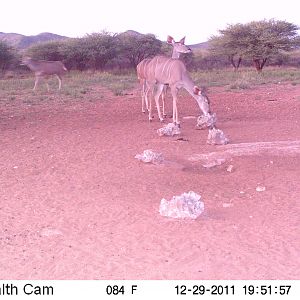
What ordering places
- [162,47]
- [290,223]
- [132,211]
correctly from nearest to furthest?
[290,223] → [132,211] → [162,47]

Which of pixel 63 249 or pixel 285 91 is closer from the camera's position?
pixel 63 249

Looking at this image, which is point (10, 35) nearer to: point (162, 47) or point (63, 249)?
point (162, 47)

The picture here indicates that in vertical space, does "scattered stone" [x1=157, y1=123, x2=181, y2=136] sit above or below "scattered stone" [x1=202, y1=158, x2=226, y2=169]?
above

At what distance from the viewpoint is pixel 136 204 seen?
21.9 ft

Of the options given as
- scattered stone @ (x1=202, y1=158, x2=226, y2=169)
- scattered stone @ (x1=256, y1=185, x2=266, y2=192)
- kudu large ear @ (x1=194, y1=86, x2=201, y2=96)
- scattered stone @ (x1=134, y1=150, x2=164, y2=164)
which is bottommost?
scattered stone @ (x1=256, y1=185, x2=266, y2=192)

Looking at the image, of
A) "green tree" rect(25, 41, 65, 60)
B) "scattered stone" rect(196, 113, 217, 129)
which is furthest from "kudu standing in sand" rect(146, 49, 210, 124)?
"green tree" rect(25, 41, 65, 60)

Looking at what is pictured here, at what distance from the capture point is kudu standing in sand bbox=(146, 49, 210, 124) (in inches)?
440

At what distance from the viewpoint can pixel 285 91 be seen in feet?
58.4

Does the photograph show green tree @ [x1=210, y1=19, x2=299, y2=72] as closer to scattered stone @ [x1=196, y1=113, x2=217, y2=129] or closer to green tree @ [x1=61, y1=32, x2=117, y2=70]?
green tree @ [x1=61, y1=32, x2=117, y2=70]

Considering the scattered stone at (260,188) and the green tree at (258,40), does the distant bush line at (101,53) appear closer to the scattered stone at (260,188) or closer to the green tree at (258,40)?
the green tree at (258,40)

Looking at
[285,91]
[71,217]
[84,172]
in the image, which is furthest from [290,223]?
[285,91]

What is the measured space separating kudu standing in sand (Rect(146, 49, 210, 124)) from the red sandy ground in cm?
67

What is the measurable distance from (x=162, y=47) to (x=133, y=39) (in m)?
2.85

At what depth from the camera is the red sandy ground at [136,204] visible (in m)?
4.95
